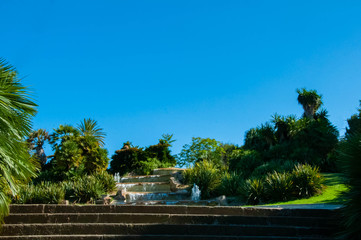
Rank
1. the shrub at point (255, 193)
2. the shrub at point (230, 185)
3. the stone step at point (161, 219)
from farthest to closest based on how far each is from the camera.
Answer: the shrub at point (230, 185)
the shrub at point (255, 193)
the stone step at point (161, 219)

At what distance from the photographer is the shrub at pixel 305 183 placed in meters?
12.0

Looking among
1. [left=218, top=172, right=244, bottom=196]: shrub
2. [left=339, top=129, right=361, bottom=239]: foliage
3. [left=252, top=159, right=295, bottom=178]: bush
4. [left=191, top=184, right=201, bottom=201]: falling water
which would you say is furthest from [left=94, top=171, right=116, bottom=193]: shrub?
[left=339, top=129, right=361, bottom=239]: foliage

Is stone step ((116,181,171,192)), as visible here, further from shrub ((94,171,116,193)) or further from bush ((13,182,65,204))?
bush ((13,182,65,204))

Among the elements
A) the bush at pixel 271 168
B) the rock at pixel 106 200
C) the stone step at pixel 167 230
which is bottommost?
the stone step at pixel 167 230

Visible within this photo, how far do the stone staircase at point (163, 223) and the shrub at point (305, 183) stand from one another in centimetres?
550

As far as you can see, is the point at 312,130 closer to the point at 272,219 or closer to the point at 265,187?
the point at 265,187

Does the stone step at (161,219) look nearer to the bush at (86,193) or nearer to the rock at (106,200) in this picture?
the rock at (106,200)

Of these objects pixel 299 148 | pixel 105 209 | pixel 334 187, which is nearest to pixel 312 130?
pixel 299 148

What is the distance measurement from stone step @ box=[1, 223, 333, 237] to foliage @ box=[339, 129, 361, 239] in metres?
0.71

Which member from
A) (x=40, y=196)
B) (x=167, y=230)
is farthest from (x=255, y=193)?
(x=40, y=196)

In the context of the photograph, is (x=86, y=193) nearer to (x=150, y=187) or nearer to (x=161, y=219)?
(x=150, y=187)

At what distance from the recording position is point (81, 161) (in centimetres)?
2120

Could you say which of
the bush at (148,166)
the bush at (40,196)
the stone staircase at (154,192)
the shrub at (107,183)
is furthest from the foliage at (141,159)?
the bush at (40,196)

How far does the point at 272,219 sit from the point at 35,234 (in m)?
4.70
